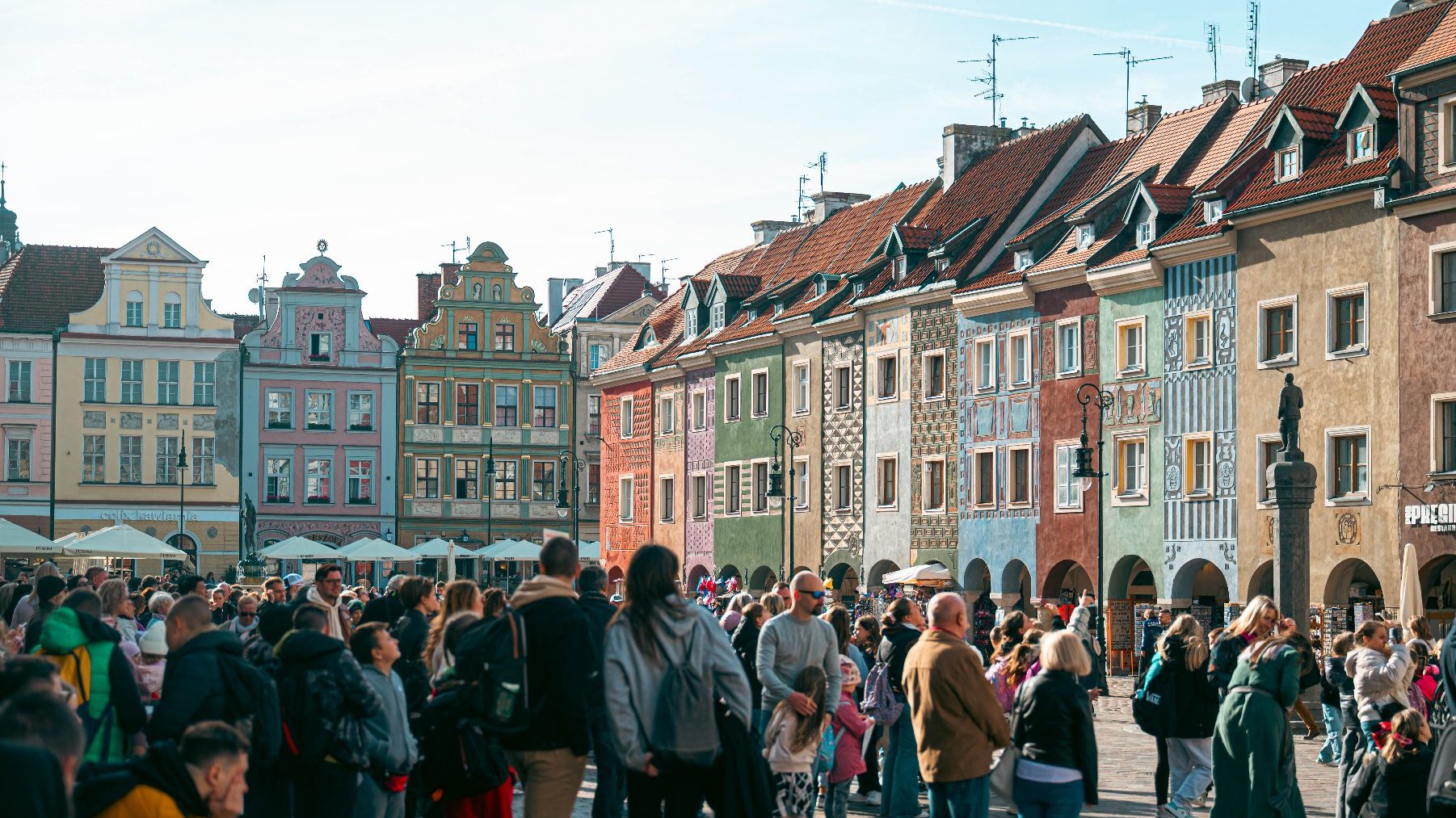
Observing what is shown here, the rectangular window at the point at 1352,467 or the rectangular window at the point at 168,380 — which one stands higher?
the rectangular window at the point at 168,380

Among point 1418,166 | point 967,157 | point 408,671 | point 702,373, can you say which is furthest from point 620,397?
point 408,671

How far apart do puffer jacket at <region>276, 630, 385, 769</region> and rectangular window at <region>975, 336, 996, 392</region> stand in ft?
115

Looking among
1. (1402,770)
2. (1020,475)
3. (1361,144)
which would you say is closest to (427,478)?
(1020,475)

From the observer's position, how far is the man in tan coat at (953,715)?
1059 cm

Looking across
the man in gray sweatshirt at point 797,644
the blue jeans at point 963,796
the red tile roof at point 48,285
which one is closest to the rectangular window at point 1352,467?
the man in gray sweatshirt at point 797,644

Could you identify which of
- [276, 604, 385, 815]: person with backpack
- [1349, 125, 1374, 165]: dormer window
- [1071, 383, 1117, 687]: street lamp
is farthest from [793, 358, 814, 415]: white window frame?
[276, 604, 385, 815]: person with backpack

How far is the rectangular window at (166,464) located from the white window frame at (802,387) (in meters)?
25.0

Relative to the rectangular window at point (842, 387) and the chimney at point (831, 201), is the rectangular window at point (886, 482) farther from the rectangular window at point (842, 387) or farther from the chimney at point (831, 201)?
the chimney at point (831, 201)

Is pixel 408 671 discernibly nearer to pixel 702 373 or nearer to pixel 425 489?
pixel 702 373

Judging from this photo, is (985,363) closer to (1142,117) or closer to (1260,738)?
(1142,117)

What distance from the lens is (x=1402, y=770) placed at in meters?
11.2

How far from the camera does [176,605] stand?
9039mm

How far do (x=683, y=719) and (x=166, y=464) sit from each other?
61787 mm

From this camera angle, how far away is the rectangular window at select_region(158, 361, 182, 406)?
67188mm
